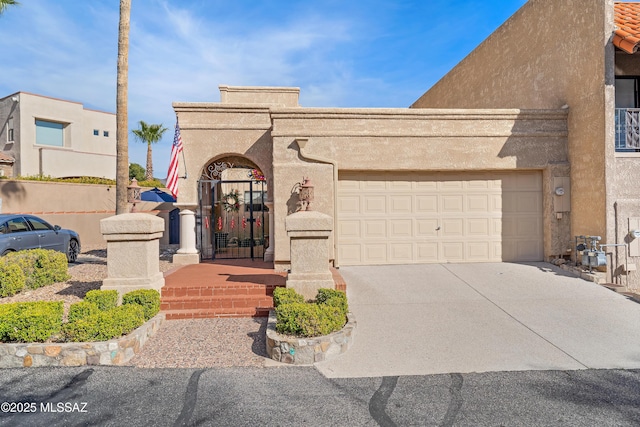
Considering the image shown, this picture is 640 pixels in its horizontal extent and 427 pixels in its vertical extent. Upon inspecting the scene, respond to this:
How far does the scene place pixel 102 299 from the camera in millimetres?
5910

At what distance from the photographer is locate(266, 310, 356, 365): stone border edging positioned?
4.87 metres

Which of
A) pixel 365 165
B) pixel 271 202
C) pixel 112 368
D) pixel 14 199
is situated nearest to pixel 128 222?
pixel 112 368

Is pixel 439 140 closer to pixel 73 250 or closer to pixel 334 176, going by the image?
pixel 334 176

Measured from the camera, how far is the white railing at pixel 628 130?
27.9 ft

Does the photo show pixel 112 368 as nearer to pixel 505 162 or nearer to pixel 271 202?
pixel 271 202

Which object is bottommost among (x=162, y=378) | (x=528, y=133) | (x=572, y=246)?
(x=162, y=378)

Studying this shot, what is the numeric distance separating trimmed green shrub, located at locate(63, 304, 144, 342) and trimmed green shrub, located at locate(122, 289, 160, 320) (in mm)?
666

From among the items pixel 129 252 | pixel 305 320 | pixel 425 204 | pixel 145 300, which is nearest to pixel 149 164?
pixel 129 252

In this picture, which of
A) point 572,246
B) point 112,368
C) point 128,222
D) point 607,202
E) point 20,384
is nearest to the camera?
point 20,384

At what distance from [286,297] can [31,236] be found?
8.67m

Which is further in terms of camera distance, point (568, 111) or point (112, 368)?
point (568, 111)

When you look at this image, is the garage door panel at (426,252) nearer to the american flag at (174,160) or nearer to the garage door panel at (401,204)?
the garage door panel at (401,204)

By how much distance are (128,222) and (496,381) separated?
632 centimetres

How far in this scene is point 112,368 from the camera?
4.73 m
